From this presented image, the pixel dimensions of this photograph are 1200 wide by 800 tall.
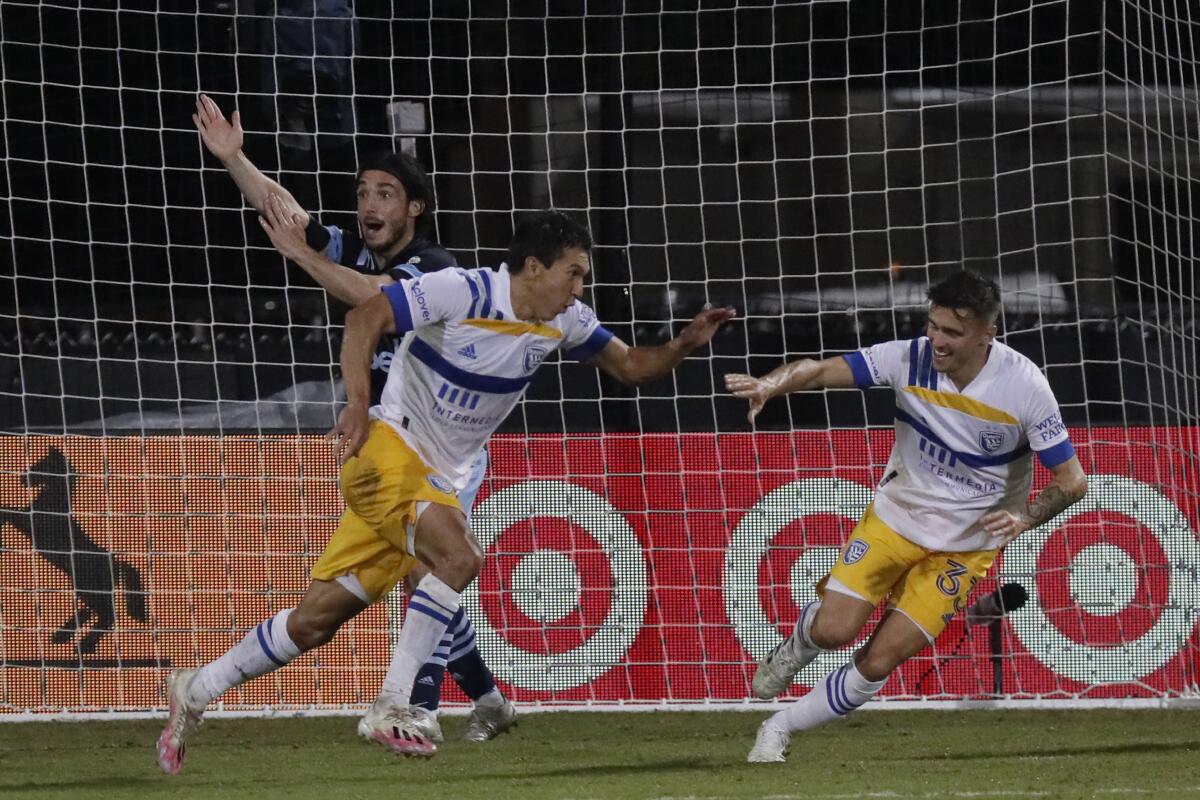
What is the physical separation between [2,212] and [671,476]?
432 cm

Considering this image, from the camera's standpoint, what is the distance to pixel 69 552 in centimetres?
888

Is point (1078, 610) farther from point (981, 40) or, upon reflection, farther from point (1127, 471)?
point (981, 40)

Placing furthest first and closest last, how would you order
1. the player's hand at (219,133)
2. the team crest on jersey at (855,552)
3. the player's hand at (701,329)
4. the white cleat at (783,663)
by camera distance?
the player's hand at (219,133)
the white cleat at (783,663)
the team crest on jersey at (855,552)
the player's hand at (701,329)

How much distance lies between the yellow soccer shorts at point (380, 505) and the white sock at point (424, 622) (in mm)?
250

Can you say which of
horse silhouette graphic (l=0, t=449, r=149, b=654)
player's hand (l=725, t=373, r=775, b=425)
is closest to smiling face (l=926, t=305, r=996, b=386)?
player's hand (l=725, t=373, r=775, b=425)

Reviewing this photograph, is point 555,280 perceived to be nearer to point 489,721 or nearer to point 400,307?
point 400,307

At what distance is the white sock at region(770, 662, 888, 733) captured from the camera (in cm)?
654

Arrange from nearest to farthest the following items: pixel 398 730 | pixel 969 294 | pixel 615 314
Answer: pixel 398 730
pixel 969 294
pixel 615 314

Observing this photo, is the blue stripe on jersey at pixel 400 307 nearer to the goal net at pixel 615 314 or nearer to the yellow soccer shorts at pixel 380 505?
the yellow soccer shorts at pixel 380 505

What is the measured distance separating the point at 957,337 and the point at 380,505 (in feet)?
6.59

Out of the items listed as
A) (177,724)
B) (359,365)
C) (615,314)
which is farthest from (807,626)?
(615,314)

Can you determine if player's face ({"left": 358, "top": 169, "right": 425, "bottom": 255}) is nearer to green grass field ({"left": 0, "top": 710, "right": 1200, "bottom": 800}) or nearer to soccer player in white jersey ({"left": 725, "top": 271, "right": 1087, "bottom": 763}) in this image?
soccer player in white jersey ({"left": 725, "top": 271, "right": 1087, "bottom": 763})

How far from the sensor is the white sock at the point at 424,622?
19.0ft

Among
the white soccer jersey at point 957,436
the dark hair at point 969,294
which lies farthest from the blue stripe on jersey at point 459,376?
the dark hair at point 969,294
